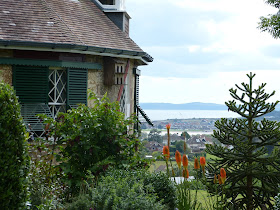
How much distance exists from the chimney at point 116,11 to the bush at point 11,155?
11.5 metres

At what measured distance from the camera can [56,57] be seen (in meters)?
13.0

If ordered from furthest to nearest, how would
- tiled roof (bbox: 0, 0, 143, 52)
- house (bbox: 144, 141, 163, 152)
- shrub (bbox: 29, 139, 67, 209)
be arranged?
tiled roof (bbox: 0, 0, 143, 52) → house (bbox: 144, 141, 163, 152) → shrub (bbox: 29, 139, 67, 209)

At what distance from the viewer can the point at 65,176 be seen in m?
9.01

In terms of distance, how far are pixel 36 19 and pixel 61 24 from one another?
0.78m

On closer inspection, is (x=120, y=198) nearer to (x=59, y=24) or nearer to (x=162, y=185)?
(x=162, y=185)

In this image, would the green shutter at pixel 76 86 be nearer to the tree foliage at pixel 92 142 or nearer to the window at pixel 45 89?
the window at pixel 45 89

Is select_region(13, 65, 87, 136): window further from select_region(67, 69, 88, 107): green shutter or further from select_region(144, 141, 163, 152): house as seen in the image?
select_region(144, 141, 163, 152): house

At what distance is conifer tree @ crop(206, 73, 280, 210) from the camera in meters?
8.47

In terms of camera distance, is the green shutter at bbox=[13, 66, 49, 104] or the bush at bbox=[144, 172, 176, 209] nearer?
the bush at bbox=[144, 172, 176, 209]

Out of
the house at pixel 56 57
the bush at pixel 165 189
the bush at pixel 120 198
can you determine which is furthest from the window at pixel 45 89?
the bush at pixel 120 198

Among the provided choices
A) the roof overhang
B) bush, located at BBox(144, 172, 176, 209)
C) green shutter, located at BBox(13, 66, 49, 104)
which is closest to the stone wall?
the roof overhang

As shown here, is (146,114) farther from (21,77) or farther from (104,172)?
(104,172)

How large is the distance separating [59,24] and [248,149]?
26.1 feet

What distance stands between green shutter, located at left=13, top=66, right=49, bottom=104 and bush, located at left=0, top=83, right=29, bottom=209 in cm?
637
